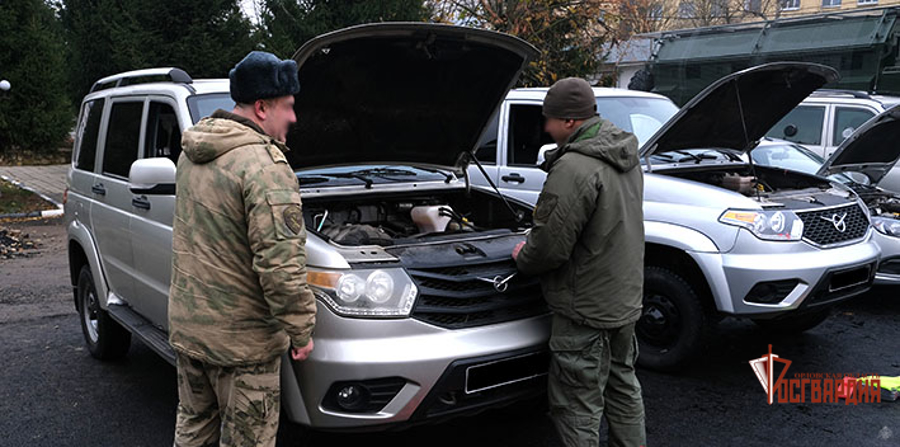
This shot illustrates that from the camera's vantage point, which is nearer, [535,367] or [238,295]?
[238,295]

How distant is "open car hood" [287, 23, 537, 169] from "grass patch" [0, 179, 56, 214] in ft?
36.4

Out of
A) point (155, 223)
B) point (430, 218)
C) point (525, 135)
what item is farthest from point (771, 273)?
point (155, 223)

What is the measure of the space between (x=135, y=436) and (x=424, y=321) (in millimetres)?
2069

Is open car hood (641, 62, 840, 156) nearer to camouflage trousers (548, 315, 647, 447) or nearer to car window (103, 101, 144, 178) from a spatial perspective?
camouflage trousers (548, 315, 647, 447)

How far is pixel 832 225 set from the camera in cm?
481

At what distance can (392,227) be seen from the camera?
434cm

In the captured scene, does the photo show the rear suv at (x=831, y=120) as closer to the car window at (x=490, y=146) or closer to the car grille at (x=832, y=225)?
the car grille at (x=832, y=225)

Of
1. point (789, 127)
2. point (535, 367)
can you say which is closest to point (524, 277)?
point (535, 367)

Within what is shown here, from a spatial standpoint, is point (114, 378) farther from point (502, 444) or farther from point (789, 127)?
point (789, 127)

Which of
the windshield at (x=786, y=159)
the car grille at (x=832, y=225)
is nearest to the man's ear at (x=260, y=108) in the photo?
the car grille at (x=832, y=225)

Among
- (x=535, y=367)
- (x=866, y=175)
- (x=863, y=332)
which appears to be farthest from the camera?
(x=866, y=175)

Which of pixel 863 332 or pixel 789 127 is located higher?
pixel 789 127

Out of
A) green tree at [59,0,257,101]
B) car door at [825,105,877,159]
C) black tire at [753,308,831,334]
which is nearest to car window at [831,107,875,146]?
car door at [825,105,877,159]

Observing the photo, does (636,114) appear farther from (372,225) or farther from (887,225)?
(372,225)
